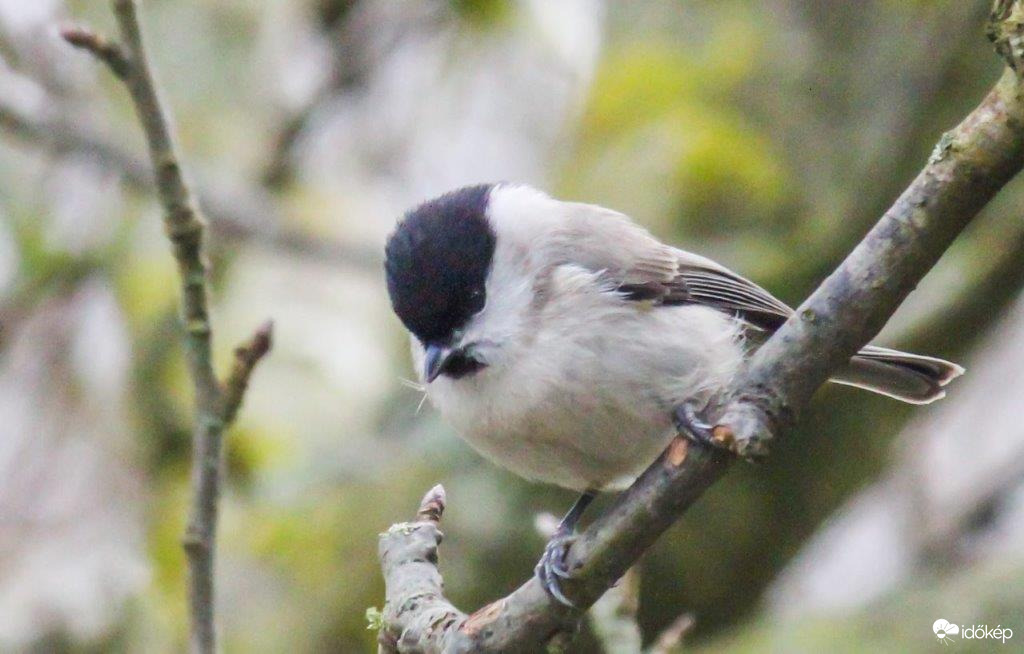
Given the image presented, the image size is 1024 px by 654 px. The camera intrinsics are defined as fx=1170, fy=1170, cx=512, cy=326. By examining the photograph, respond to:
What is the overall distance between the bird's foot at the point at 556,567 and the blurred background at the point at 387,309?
1392mm

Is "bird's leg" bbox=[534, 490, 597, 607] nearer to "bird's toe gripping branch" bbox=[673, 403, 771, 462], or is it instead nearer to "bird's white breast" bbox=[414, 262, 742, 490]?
"bird's white breast" bbox=[414, 262, 742, 490]

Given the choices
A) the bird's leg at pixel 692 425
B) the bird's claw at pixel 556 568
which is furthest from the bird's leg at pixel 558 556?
the bird's leg at pixel 692 425

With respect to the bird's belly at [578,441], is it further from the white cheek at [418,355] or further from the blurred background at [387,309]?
the blurred background at [387,309]

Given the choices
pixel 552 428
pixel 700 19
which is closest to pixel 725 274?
pixel 552 428

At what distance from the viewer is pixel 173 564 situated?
4145 mm

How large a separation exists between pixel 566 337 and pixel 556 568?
59 centimetres

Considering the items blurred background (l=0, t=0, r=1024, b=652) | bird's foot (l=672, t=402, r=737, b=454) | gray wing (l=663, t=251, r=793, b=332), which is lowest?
blurred background (l=0, t=0, r=1024, b=652)

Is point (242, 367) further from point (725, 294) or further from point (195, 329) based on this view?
point (725, 294)

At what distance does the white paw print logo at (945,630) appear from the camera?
3.48 metres

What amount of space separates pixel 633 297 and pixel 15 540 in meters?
3.04

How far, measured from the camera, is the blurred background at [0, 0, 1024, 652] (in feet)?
12.6

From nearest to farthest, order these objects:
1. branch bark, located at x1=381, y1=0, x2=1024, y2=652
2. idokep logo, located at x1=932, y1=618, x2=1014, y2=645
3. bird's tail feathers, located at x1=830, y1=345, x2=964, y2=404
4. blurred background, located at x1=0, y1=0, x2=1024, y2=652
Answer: branch bark, located at x1=381, y1=0, x2=1024, y2=652 < bird's tail feathers, located at x1=830, y1=345, x2=964, y2=404 < idokep logo, located at x1=932, y1=618, x2=1014, y2=645 < blurred background, located at x1=0, y1=0, x2=1024, y2=652

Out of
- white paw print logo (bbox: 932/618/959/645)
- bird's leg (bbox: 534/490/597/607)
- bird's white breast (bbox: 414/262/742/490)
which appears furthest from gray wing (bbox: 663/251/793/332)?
white paw print logo (bbox: 932/618/959/645)

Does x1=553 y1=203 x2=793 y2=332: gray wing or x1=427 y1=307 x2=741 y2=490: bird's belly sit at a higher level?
x1=553 y1=203 x2=793 y2=332: gray wing
